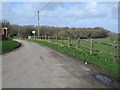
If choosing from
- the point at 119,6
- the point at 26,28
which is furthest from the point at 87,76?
the point at 26,28

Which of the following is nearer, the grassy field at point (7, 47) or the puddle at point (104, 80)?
the puddle at point (104, 80)

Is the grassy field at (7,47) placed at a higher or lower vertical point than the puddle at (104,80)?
higher

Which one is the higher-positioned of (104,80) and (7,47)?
(7,47)

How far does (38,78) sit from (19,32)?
3128 inches

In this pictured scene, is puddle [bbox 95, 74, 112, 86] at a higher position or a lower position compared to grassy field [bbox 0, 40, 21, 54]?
lower

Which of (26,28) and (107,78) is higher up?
(26,28)

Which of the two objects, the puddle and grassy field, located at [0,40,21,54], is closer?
the puddle

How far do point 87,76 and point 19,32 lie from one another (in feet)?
261

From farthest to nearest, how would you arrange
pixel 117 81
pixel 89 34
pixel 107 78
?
pixel 89 34 < pixel 107 78 < pixel 117 81

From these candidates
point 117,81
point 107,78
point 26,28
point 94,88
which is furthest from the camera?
point 26,28

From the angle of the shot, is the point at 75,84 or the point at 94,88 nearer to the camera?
the point at 94,88

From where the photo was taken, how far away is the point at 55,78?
675cm

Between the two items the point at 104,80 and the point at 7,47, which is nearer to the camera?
the point at 104,80

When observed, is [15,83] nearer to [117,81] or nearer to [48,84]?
[48,84]
